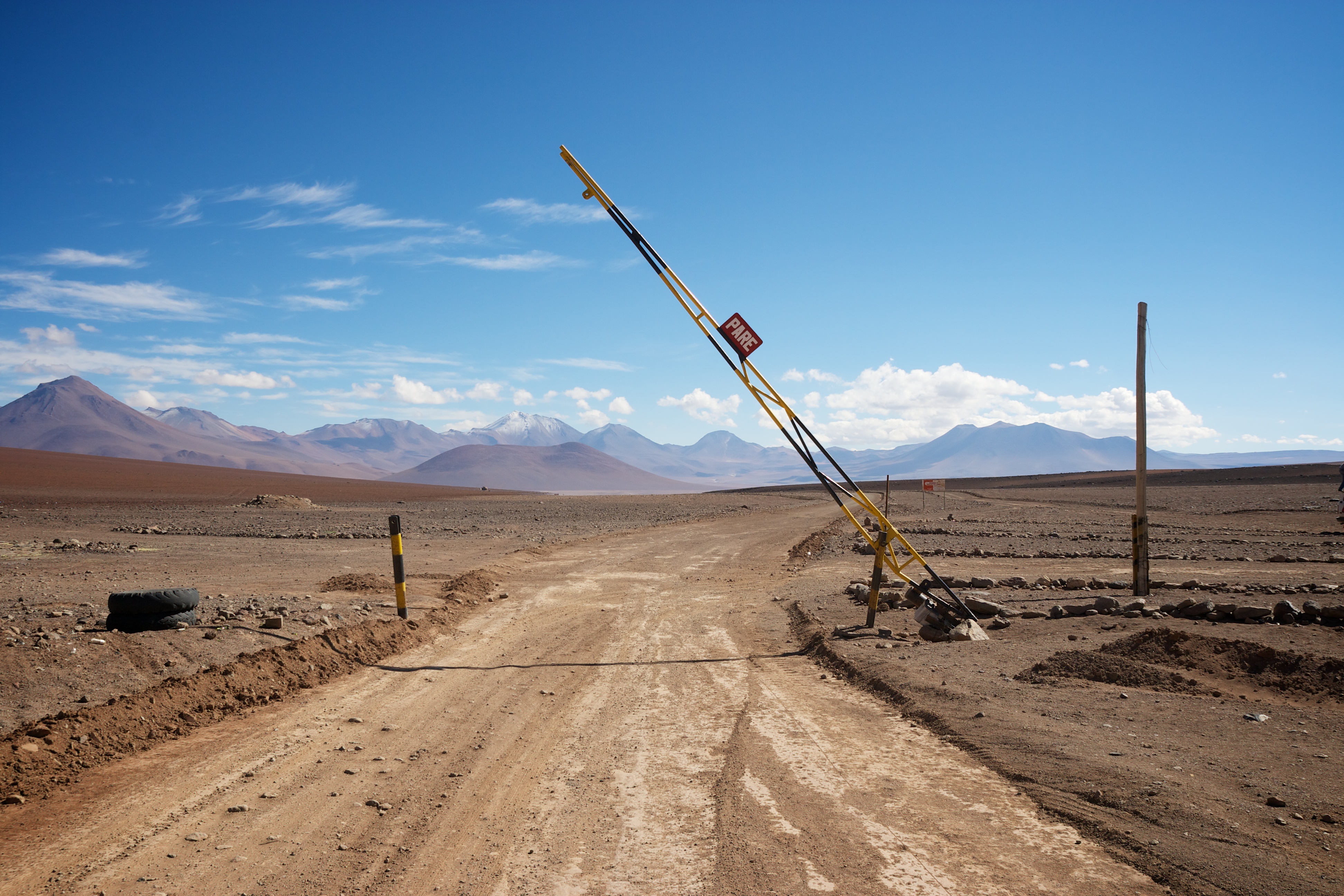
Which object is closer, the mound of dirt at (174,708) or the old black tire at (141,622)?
the mound of dirt at (174,708)

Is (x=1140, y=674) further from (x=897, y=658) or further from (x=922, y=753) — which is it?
(x=922, y=753)

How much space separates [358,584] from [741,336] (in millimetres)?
8549

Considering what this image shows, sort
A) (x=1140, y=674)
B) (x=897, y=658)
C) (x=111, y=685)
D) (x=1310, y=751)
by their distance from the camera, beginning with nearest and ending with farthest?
(x=1310, y=751) < (x=111, y=685) < (x=1140, y=674) < (x=897, y=658)

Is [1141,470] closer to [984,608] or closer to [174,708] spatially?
[984,608]

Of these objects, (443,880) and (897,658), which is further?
(897,658)

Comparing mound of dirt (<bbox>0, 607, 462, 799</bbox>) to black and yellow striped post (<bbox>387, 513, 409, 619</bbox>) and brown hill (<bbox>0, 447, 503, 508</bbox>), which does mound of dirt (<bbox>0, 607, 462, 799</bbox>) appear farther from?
brown hill (<bbox>0, 447, 503, 508</bbox>)

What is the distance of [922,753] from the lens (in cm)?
603

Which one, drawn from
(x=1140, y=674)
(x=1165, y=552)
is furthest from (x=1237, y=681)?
(x=1165, y=552)

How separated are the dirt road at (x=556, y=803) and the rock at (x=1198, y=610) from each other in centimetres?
615

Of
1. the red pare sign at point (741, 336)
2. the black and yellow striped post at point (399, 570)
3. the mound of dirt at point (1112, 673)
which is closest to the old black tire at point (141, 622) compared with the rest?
the black and yellow striped post at point (399, 570)

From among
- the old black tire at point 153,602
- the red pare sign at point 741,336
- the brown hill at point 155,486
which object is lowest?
the brown hill at point 155,486

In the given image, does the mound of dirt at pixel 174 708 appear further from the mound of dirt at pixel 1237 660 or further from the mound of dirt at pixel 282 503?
the mound of dirt at pixel 282 503

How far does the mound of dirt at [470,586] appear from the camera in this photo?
13477 mm

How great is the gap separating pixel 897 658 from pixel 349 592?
29.9 ft
